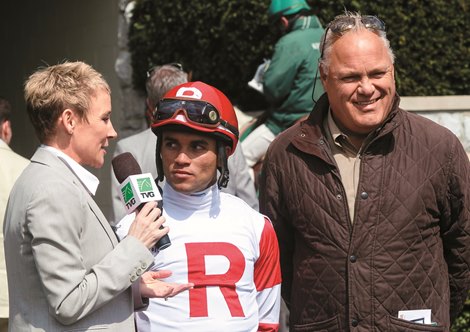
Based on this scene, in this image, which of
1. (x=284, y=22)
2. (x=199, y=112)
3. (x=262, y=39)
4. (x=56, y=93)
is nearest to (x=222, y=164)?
(x=199, y=112)

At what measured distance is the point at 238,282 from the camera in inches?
162

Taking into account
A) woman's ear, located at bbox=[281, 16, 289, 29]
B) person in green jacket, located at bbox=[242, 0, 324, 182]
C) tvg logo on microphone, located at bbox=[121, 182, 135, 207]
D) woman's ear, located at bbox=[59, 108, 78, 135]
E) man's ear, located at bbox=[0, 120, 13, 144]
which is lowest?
tvg logo on microphone, located at bbox=[121, 182, 135, 207]

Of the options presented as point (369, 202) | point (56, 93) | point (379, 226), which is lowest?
point (379, 226)

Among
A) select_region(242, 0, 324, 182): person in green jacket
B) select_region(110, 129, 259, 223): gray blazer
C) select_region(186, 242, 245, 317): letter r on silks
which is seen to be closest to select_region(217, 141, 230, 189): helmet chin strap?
select_region(186, 242, 245, 317): letter r on silks

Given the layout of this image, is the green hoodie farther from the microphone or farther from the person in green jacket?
the microphone

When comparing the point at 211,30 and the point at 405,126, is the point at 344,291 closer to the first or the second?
the point at 405,126

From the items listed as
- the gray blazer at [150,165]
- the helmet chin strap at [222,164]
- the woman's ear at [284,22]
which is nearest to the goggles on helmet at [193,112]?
the helmet chin strap at [222,164]

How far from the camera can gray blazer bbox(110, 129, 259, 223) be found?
20.0 ft

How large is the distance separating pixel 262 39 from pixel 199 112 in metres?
4.58

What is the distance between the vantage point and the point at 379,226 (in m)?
4.47

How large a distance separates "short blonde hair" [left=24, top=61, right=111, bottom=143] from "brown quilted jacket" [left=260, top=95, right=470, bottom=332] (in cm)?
113

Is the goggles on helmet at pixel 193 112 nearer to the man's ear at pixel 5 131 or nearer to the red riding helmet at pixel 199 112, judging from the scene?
the red riding helmet at pixel 199 112

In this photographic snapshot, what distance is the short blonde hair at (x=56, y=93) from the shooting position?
3852 mm

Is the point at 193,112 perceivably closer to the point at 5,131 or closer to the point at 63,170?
the point at 63,170
